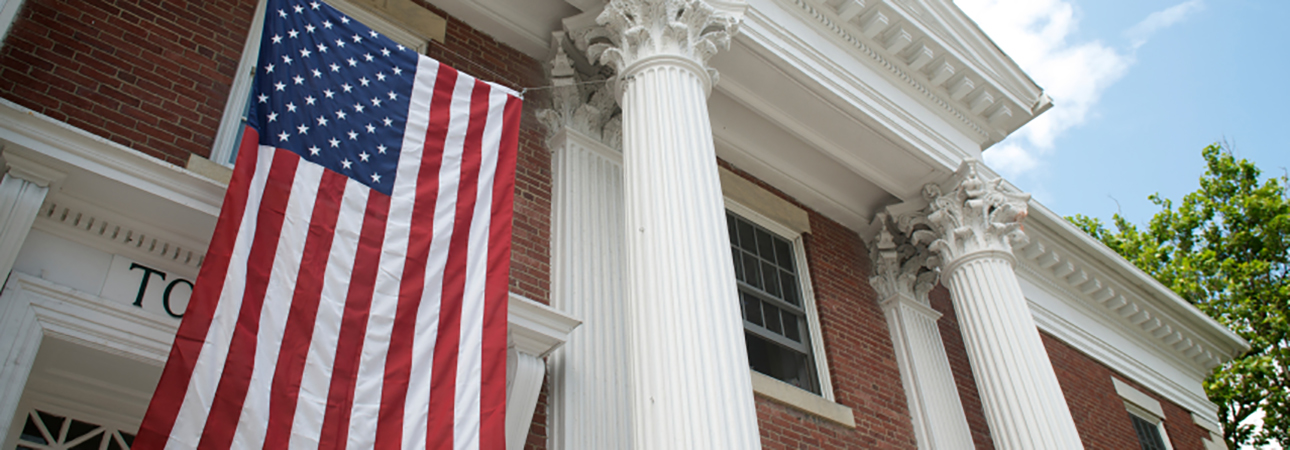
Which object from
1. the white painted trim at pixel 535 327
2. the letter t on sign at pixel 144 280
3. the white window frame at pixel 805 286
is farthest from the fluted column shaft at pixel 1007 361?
the letter t on sign at pixel 144 280

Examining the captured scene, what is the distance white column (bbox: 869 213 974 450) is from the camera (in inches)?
412

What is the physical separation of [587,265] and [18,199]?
13.7 ft

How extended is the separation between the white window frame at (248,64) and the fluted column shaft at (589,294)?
1.73m

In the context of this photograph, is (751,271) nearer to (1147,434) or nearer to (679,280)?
(679,280)

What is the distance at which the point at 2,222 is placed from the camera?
15.8 ft

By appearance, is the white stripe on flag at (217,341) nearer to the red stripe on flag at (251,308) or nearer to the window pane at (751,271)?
the red stripe on flag at (251,308)

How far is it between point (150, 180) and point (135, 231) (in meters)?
0.38

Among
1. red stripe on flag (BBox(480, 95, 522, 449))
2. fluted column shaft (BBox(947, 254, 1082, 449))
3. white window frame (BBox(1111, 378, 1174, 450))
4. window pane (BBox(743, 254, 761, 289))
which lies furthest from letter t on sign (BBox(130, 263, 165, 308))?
white window frame (BBox(1111, 378, 1174, 450))

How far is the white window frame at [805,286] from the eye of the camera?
9977 mm

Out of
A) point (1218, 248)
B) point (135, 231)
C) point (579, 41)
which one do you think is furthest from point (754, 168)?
point (1218, 248)

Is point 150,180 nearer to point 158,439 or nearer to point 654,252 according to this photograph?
point 158,439

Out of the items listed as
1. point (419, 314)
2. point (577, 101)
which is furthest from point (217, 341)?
point (577, 101)

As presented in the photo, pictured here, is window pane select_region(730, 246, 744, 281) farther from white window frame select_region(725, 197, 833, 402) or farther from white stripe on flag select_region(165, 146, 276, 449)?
white stripe on flag select_region(165, 146, 276, 449)

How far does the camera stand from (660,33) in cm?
769
